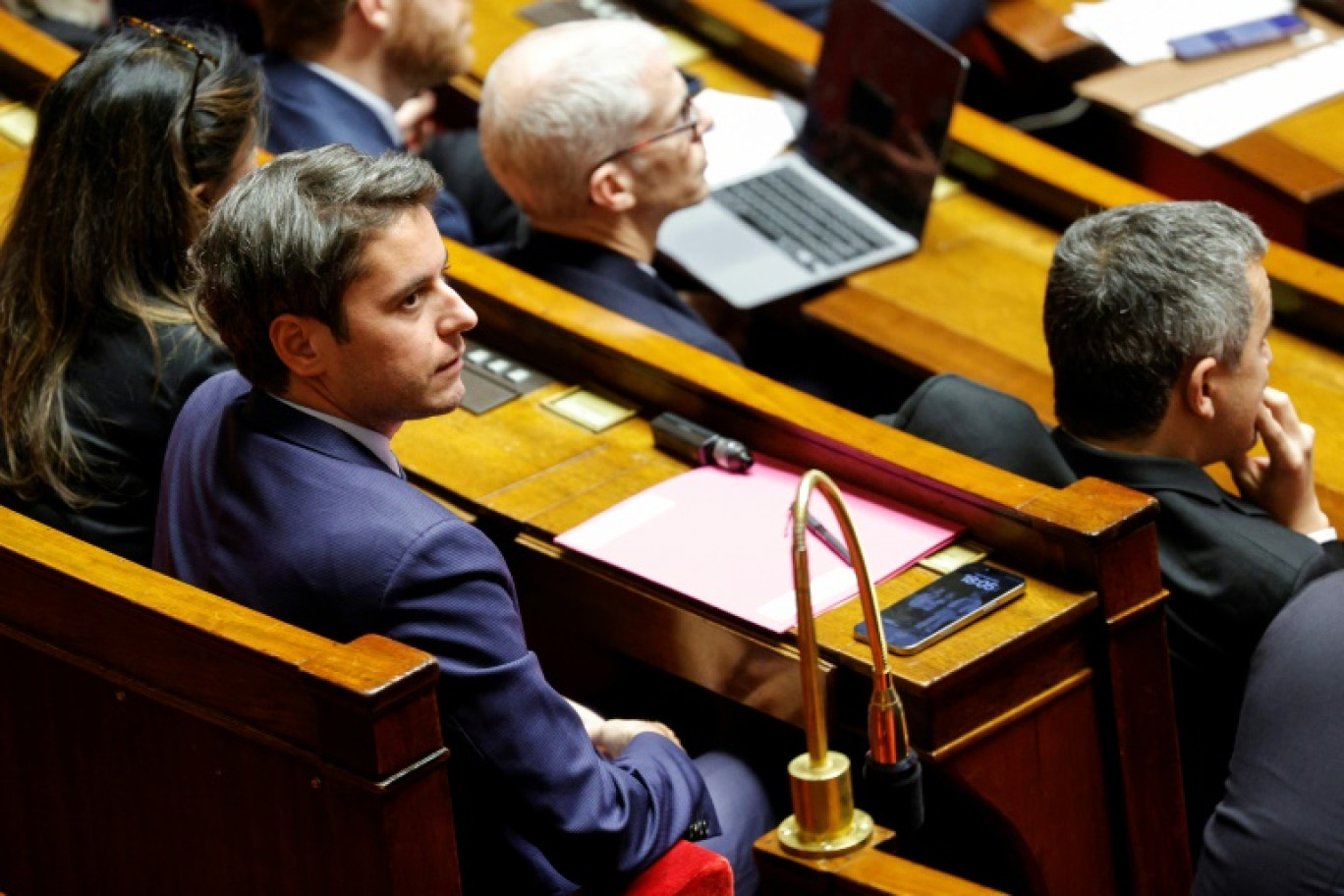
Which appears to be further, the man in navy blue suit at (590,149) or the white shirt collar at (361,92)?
the white shirt collar at (361,92)

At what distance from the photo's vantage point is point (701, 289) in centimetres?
330

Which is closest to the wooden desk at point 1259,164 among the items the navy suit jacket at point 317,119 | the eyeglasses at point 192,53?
the navy suit jacket at point 317,119

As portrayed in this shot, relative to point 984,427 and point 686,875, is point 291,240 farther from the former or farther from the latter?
point 984,427

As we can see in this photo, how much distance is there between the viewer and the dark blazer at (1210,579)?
2.17 metres

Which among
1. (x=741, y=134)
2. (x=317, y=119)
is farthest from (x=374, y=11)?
(x=741, y=134)

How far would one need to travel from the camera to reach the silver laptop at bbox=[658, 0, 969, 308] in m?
3.14

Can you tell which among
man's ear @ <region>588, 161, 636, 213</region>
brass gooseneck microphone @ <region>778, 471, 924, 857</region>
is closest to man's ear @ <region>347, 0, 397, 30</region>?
man's ear @ <region>588, 161, 636, 213</region>

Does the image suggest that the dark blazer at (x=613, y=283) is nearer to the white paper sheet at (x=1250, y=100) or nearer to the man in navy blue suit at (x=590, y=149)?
the man in navy blue suit at (x=590, y=149)

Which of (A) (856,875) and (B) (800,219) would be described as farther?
(B) (800,219)

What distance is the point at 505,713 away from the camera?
183 centimetres

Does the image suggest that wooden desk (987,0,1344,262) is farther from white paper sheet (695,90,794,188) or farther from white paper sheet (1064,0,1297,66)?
white paper sheet (695,90,794,188)

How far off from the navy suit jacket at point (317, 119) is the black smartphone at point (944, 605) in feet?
4.32

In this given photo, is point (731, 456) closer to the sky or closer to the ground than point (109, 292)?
closer to the ground

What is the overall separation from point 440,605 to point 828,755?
40cm
